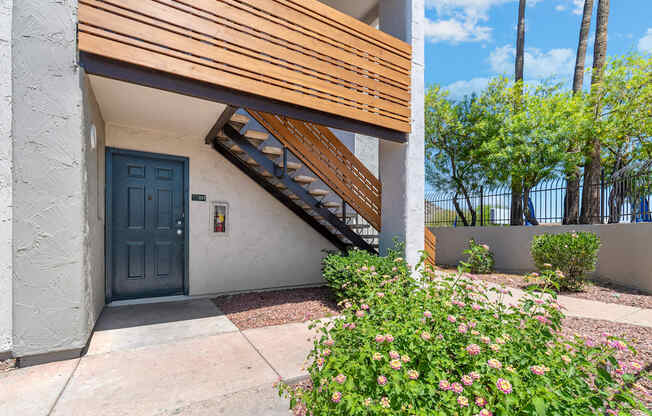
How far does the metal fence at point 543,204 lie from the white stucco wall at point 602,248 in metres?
0.51

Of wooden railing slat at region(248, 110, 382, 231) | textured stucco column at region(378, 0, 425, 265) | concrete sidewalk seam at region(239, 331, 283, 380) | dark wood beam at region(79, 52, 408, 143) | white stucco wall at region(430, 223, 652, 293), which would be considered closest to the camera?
concrete sidewalk seam at region(239, 331, 283, 380)

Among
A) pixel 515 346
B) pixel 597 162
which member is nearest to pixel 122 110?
pixel 515 346

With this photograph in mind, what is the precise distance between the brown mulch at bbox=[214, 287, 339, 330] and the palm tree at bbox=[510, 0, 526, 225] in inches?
289

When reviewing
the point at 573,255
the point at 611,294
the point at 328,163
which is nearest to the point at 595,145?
the point at 573,255

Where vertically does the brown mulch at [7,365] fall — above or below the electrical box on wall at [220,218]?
below

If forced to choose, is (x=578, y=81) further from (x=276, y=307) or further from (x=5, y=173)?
(x=5, y=173)

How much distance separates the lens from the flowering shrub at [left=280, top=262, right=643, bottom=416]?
46.1 inches

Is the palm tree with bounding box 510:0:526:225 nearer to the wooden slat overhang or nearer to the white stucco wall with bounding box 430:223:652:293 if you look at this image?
the white stucco wall with bounding box 430:223:652:293

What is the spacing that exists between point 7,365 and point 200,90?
10.2 feet

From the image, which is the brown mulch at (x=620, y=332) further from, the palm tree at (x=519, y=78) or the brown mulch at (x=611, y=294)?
the palm tree at (x=519, y=78)

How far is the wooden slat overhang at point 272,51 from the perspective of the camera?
2865 millimetres

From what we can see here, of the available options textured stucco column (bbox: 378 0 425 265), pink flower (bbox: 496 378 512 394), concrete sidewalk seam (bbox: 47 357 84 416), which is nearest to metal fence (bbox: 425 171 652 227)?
textured stucco column (bbox: 378 0 425 265)

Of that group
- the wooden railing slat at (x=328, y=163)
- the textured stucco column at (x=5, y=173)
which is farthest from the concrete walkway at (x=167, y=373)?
the wooden railing slat at (x=328, y=163)

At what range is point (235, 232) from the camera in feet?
18.1
